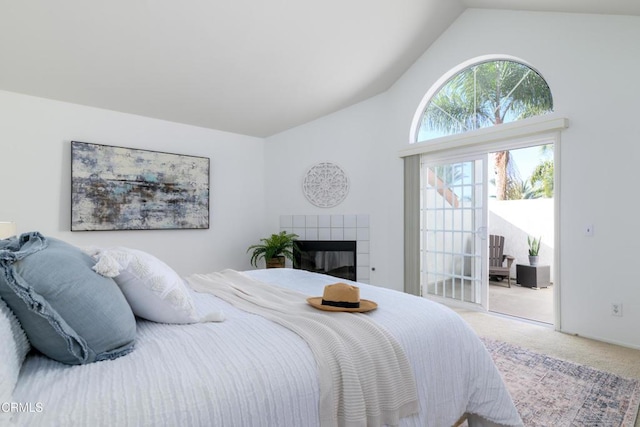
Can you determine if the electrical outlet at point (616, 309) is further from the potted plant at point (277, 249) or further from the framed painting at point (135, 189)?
the framed painting at point (135, 189)

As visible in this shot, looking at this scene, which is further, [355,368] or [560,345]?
[560,345]

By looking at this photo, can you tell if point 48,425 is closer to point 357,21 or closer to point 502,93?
point 357,21

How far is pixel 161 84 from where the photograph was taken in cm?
349

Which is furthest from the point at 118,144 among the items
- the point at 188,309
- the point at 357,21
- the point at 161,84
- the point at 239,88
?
the point at 188,309

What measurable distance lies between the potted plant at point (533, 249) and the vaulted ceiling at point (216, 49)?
3590mm

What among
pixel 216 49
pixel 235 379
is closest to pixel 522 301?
pixel 235 379

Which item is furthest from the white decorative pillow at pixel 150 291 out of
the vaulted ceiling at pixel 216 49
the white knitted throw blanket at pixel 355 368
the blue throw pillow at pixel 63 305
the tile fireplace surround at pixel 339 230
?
the tile fireplace surround at pixel 339 230

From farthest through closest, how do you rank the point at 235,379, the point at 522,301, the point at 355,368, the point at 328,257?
the point at 328,257, the point at 522,301, the point at 355,368, the point at 235,379

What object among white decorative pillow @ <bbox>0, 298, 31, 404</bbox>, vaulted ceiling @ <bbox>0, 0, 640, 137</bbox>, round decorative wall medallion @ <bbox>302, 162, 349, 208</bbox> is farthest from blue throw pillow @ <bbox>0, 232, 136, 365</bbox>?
round decorative wall medallion @ <bbox>302, 162, 349, 208</bbox>

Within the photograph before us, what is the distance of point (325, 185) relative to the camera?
4801 millimetres

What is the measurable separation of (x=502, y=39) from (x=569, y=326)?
2915 mm

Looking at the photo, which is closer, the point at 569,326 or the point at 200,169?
the point at 569,326

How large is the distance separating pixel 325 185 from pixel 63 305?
4.01 meters

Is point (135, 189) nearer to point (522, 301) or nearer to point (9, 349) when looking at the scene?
point (9, 349)
